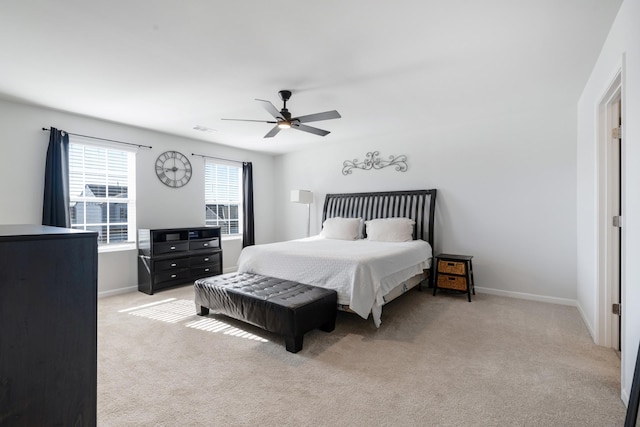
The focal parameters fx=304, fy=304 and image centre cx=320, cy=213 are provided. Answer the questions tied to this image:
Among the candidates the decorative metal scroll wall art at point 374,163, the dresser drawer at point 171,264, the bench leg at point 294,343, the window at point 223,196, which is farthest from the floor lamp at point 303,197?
the bench leg at point 294,343

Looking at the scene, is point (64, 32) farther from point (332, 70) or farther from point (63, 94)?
point (332, 70)

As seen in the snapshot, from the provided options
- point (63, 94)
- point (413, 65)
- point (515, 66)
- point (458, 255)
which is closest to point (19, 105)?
point (63, 94)

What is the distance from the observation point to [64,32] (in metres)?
2.23

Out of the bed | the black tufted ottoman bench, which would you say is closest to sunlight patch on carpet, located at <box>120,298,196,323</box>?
the black tufted ottoman bench

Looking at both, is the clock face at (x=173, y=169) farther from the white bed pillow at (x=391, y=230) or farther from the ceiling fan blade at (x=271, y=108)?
the white bed pillow at (x=391, y=230)

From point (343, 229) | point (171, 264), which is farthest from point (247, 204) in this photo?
point (343, 229)

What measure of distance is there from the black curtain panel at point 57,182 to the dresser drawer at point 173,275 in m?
1.30

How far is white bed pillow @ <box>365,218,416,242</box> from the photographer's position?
174 inches

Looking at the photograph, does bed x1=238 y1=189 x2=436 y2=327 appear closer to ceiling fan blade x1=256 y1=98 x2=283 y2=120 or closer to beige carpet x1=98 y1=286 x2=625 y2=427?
beige carpet x1=98 y1=286 x2=625 y2=427

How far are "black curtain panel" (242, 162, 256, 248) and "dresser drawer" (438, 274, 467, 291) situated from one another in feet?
12.0

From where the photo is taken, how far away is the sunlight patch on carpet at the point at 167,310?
11.2ft

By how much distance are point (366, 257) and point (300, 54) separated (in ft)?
6.50

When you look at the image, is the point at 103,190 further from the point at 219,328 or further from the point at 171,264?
the point at 219,328

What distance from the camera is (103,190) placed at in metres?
4.48
